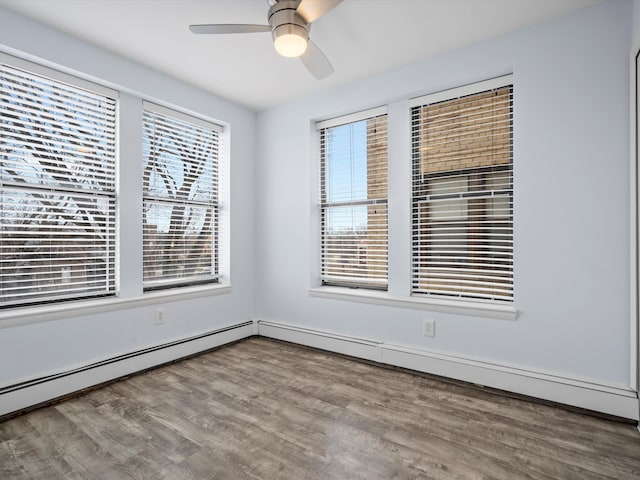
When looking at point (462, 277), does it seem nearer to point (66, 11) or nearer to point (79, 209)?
point (79, 209)

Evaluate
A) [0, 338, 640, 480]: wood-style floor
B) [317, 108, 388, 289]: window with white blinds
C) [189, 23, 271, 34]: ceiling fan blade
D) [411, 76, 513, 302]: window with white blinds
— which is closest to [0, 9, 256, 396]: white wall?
[0, 338, 640, 480]: wood-style floor

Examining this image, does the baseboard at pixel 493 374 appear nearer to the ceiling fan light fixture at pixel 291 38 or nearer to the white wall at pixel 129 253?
the white wall at pixel 129 253

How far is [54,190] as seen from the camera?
2.53m

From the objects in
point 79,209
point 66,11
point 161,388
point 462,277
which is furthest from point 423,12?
point 161,388

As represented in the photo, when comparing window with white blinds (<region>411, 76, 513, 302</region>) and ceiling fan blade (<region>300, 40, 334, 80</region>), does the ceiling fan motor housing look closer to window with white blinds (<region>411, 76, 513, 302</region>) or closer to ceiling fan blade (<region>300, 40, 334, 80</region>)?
ceiling fan blade (<region>300, 40, 334, 80</region>)

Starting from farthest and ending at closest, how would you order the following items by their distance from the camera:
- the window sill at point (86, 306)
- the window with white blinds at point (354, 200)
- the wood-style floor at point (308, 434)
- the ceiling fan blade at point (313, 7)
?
the window with white blinds at point (354, 200), the window sill at point (86, 306), the ceiling fan blade at point (313, 7), the wood-style floor at point (308, 434)

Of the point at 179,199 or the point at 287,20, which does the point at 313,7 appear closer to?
the point at 287,20

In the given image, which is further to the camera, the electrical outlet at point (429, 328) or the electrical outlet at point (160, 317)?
the electrical outlet at point (160, 317)

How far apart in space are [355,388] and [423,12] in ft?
8.89

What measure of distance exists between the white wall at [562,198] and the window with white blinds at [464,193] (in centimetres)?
15

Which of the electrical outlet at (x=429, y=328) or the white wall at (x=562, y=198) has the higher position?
the white wall at (x=562, y=198)

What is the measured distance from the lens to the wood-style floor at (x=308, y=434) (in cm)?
169

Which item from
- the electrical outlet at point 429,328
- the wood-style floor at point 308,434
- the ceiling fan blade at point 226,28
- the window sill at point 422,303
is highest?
the ceiling fan blade at point 226,28

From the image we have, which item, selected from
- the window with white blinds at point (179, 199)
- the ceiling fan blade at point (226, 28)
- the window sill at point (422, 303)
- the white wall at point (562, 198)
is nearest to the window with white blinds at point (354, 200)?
the window sill at point (422, 303)
